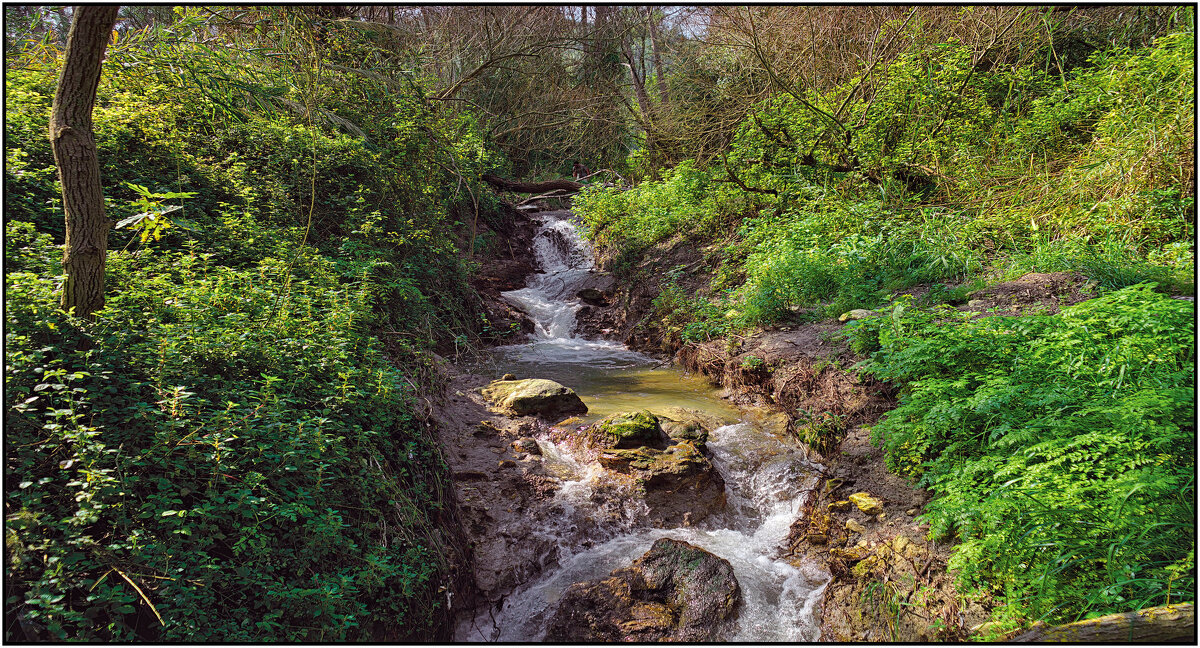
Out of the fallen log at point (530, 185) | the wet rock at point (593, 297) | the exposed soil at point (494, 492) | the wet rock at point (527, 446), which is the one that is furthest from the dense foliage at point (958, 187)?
the fallen log at point (530, 185)

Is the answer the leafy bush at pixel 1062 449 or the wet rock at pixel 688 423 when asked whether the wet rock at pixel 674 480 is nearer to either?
the wet rock at pixel 688 423

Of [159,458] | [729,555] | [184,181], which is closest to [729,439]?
[729,555]

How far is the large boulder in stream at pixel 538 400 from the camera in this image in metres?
6.11

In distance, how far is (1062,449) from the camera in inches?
115

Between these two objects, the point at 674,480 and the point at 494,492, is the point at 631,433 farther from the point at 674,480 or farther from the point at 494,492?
the point at 494,492

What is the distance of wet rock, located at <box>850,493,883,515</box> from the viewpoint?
13.0 ft

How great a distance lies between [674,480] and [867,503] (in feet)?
4.92

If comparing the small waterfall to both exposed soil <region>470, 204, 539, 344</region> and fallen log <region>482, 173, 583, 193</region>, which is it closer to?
exposed soil <region>470, 204, 539, 344</region>

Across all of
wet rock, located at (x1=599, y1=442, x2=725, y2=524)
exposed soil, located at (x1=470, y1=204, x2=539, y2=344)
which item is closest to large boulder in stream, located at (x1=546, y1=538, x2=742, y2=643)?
wet rock, located at (x1=599, y1=442, x2=725, y2=524)

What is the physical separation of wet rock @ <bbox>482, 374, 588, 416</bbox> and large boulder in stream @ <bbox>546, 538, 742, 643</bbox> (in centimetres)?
249

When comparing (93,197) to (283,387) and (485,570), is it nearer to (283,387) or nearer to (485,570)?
(283,387)

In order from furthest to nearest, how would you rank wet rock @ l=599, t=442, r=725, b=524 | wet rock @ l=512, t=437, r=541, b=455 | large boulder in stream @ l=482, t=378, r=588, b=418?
large boulder in stream @ l=482, t=378, r=588, b=418 < wet rock @ l=512, t=437, r=541, b=455 < wet rock @ l=599, t=442, r=725, b=524

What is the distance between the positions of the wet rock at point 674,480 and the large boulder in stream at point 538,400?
1.26m

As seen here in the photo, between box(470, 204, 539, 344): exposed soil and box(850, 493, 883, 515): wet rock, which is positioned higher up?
box(470, 204, 539, 344): exposed soil
